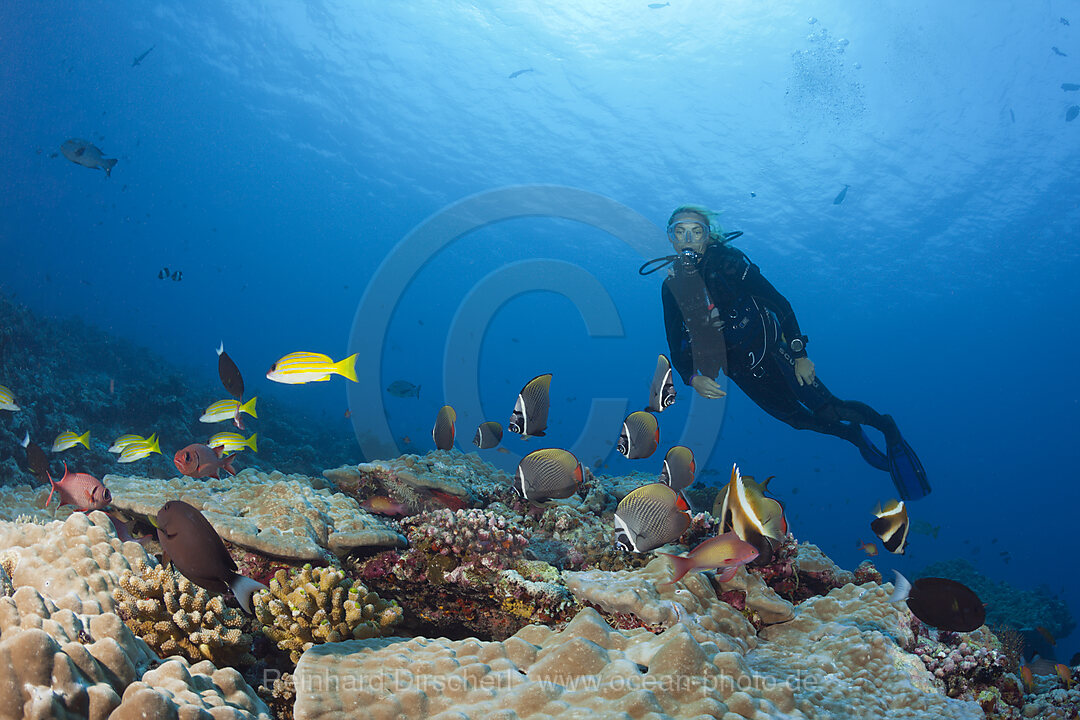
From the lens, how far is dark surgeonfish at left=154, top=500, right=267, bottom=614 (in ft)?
6.88

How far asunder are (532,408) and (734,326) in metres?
Result: 5.05

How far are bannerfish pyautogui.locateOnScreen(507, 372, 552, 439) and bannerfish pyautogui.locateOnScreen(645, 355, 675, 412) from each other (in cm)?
90

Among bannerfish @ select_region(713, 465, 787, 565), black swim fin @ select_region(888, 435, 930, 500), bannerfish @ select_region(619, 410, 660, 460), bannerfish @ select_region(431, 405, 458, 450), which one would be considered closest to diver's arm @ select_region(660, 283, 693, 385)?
black swim fin @ select_region(888, 435, 930, 500)

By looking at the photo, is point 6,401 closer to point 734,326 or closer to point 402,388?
point 402,388

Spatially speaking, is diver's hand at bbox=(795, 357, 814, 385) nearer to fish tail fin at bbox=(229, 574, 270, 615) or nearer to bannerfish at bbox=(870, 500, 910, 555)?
bannerfish at bbox=(870, 500, 910, 555)

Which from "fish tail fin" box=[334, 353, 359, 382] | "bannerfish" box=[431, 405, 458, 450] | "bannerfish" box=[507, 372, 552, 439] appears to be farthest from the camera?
"bannerfish" box=[431, 405, 458, 450]

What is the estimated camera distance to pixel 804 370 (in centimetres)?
746

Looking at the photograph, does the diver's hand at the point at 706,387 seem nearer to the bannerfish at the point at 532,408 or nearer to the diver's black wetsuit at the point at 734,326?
the diver's black wetsuit at the point at 734,326

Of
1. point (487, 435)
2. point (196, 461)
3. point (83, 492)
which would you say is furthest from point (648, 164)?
point (83, 492)

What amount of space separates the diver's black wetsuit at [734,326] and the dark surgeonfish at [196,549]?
644cm

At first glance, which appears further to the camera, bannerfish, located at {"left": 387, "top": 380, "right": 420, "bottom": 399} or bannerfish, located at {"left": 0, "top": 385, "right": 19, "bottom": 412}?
bannerfish, located at {"left": 387, "top": 380, "right": 420, "bottom": 399}

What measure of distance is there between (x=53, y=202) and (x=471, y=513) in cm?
10514

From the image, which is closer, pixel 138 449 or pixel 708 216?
pixel 138 449

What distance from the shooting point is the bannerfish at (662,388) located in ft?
13.3
